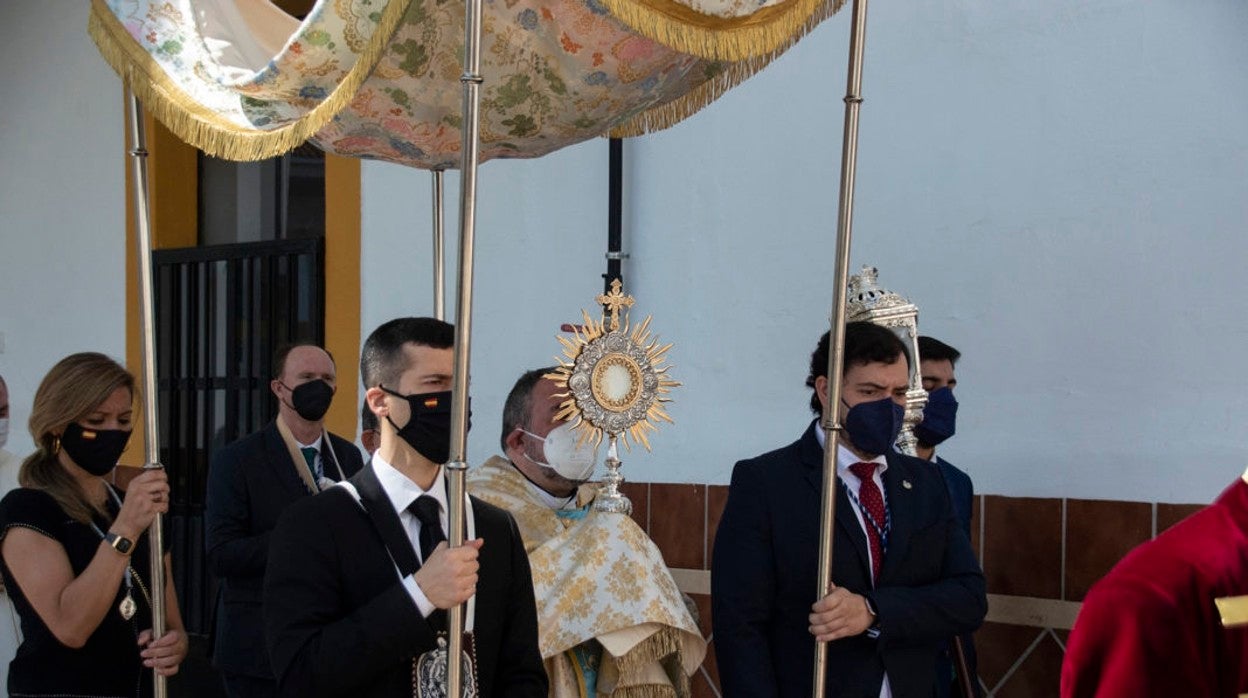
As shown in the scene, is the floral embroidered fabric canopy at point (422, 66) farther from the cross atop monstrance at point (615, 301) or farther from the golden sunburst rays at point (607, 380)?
the golden sunburst rays at point (607, 380)

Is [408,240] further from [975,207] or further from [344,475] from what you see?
[975,207]

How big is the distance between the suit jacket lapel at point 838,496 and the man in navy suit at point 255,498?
61.1 inches

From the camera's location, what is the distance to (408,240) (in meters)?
6.86

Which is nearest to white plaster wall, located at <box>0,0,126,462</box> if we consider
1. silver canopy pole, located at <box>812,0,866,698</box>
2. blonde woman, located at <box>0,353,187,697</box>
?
blonde woman, located at <box>0,353,187,697</box>

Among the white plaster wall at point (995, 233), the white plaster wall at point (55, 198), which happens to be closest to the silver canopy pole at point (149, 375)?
the white plaster wall at point (995, 233)

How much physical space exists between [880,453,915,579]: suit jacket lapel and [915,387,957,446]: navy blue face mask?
71 cm

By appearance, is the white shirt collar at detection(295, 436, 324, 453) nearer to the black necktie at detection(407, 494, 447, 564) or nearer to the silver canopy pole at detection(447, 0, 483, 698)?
the black necktie at detection(407, 494, 447, 564)

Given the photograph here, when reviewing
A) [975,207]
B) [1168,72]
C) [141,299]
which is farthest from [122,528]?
[1168,72]

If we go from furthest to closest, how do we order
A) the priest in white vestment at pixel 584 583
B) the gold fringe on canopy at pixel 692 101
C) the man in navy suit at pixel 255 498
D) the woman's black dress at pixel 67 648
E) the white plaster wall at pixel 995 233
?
1. the man in navy suit at pixel 255 498
2. the white plaster wall at pixel 995 233
3. the woman's black dress at pixel 67 648
4. the priest in white vestment at pixel 584 583
5. the gold fringe on canopy at pixel 692 101

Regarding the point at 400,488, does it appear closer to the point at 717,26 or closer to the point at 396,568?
the point at 396,568

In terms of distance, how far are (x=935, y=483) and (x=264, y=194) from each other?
499cm

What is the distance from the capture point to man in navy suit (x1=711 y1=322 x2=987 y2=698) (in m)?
3.74

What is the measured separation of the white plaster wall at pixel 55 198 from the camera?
8.61m

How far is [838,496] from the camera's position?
3854mm
